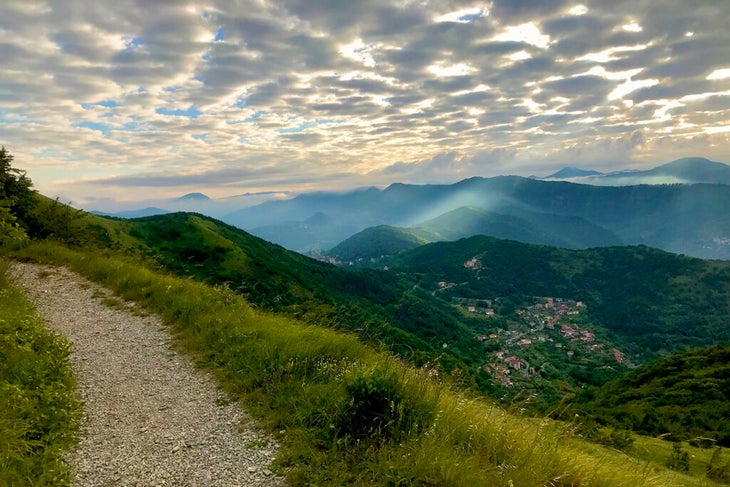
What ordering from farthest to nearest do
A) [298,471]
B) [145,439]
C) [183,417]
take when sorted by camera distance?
1. [183,417]
2. [145,439]
3. [298,471]

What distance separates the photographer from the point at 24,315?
403 inches

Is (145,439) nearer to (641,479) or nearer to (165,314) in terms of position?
(165,314)

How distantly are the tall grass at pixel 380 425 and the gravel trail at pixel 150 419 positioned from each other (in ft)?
1.42

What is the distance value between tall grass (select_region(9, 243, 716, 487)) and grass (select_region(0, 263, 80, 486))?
8.67 feet

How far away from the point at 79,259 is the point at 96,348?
10082 mm

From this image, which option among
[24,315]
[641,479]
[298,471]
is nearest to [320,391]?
[298,471]

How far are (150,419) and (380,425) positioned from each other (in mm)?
4321

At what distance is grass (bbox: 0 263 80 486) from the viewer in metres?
5.08

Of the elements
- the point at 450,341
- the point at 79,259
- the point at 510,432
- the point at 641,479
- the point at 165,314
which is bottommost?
the point at 450,341

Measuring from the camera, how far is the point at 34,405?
645 cm

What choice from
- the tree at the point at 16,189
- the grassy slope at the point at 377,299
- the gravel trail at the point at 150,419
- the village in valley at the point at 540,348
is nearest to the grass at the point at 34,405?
the gravel trail at the point at 150,419

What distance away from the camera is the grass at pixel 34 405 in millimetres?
5078

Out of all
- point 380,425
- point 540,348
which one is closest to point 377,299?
point 540,348

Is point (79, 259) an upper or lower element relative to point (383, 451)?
upper
